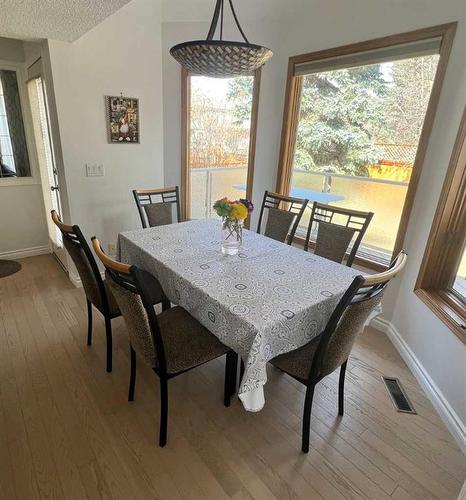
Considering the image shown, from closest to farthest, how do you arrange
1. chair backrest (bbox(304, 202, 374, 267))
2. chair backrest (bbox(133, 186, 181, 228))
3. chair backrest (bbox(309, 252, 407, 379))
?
chair backrest (bbox(309, 252, 407, 379)) < chair backrest (bbox(304, 202, 374, 267)) < chair backrest (bbox(133, 186, 181, 228))

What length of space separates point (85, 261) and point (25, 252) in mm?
2470

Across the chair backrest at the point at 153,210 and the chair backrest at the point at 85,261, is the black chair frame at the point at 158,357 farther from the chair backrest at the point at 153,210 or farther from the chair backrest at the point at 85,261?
the chair backrest at the point at 153,210

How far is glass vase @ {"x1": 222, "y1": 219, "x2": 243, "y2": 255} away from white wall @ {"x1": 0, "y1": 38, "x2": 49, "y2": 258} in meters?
2.78

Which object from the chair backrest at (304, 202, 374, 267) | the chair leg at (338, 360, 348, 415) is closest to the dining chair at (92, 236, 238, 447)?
the chair leg at (338, 360, 348, 415)

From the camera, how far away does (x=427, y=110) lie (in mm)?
2113

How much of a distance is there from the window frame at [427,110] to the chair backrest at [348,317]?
1090 mm

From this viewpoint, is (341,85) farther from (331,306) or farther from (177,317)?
(177,317)

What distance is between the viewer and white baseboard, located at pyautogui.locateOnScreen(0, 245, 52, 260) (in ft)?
11.9

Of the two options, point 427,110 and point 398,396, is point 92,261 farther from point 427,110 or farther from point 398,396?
point 427,110

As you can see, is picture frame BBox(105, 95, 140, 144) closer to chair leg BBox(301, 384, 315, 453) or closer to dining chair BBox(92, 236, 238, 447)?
dining chair BBox(92, 236, 238, 447)

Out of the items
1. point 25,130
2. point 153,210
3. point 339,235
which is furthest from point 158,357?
point 25,130

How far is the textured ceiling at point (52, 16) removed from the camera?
1.76 meters

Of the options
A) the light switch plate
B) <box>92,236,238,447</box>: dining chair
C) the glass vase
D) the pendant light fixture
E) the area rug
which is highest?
the pendant light fixture

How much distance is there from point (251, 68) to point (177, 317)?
1424 mm
